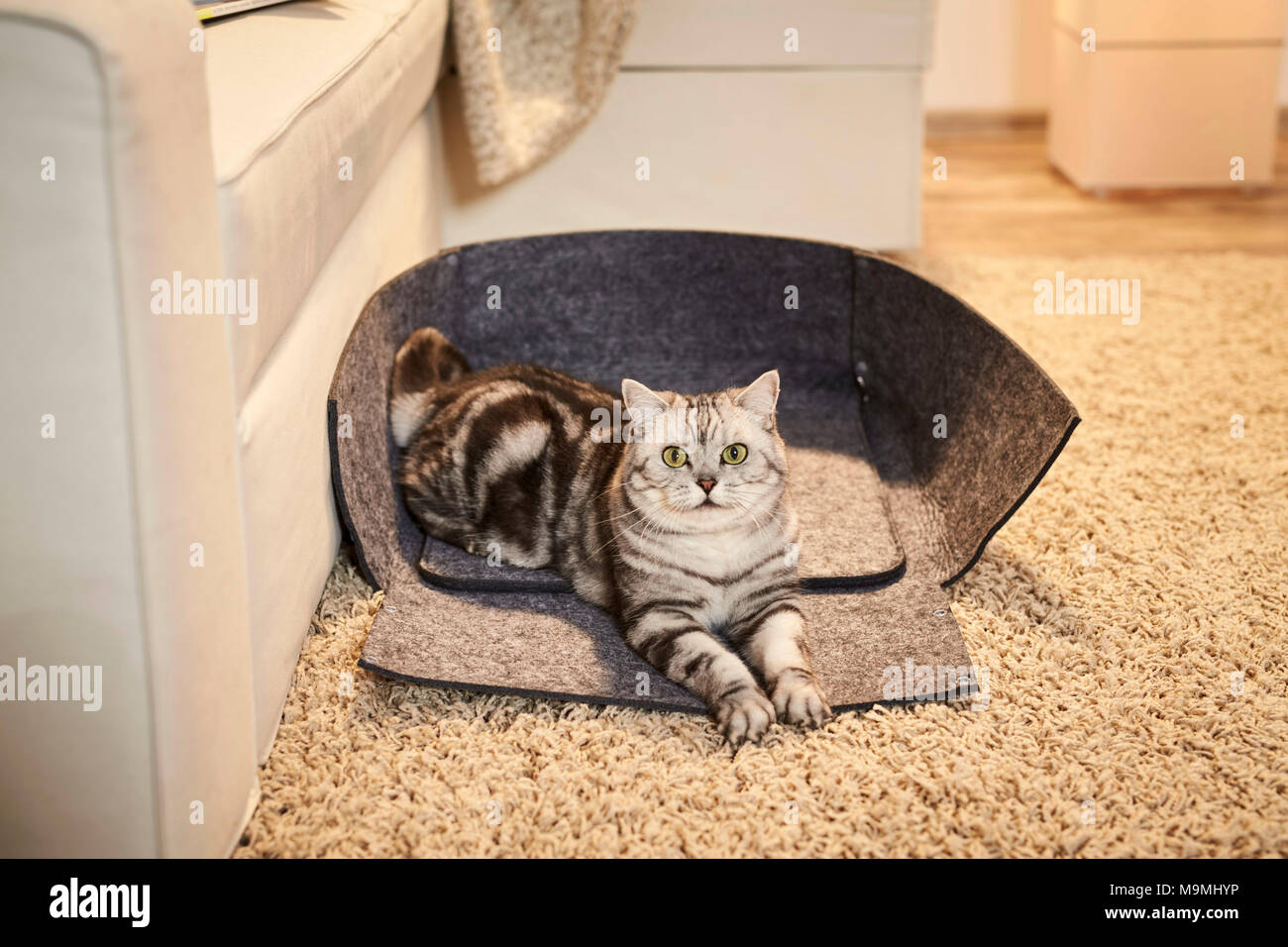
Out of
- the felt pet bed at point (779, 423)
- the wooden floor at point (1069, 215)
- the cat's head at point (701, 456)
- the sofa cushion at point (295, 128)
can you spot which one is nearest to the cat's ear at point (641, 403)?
the cat's head at point (701, 456)

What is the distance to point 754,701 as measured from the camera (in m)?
1.18

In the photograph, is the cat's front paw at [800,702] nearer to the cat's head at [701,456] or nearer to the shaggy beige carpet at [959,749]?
the shaggy beige carpet at [959,749]

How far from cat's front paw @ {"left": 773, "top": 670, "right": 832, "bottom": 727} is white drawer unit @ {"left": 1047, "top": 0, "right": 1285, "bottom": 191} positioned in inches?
96.7

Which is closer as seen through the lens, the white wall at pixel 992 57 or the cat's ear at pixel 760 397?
the cat's ear at pixel 760 397

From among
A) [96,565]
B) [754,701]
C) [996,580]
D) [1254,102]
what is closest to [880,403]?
→ [996,580]

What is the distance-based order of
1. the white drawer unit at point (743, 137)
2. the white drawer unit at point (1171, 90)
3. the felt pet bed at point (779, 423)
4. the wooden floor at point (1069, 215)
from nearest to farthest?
the felt pet bed at point (779, 423)
the white drawer unit at point (743, 137)
the wooden floor at point (1069, 215)
the white drawer unit at point (1171, 90)

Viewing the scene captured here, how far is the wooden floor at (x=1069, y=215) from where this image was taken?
2.83 meters

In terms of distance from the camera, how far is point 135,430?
817 millimetres

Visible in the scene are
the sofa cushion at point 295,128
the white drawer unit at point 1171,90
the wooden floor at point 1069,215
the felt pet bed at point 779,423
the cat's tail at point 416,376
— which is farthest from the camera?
the white drawer unit at point 1171,90

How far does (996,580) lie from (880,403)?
1.64 feet

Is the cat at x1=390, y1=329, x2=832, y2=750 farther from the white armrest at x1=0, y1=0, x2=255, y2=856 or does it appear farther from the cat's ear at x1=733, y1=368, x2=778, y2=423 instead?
the white armrest at x1=0, y1=0, x2=255, y2=856

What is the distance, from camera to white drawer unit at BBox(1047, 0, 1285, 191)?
3.00 meters

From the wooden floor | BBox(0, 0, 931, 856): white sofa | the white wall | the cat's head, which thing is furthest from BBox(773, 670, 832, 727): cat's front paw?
the white wall

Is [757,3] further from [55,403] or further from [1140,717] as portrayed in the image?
[55,403]
